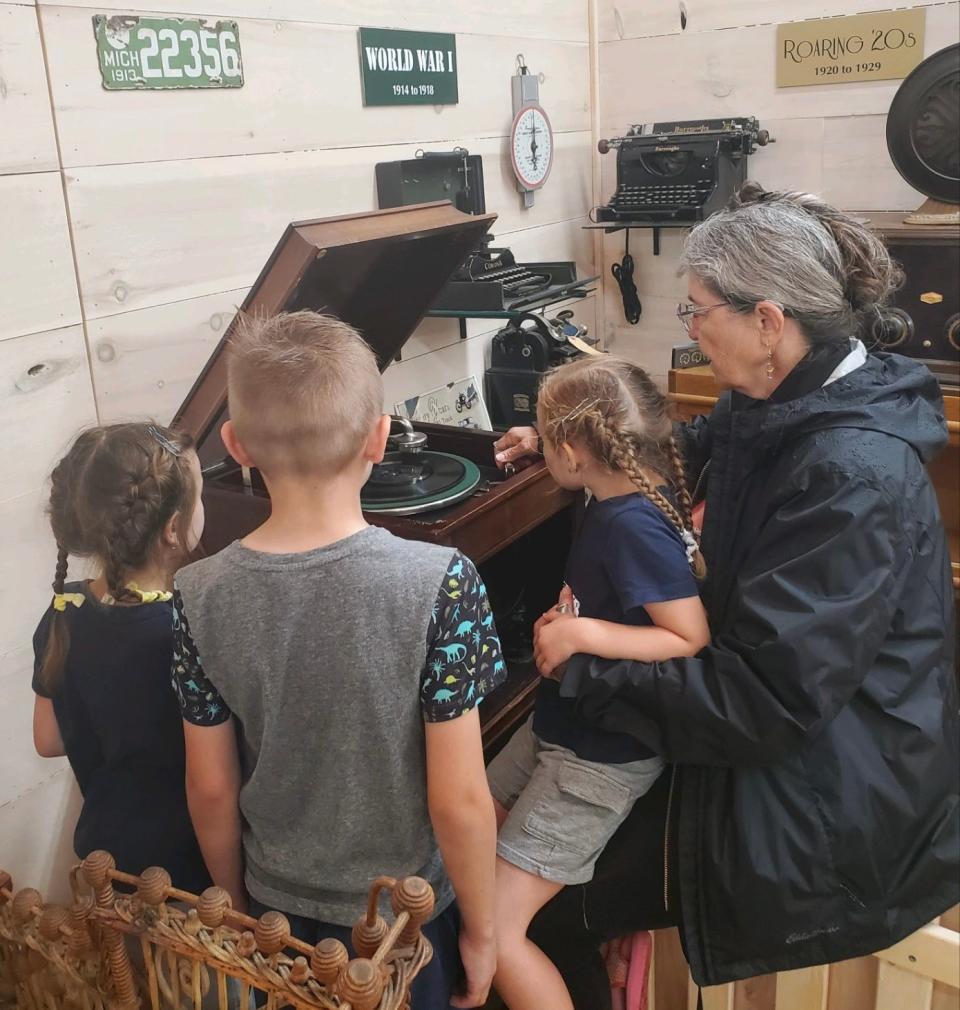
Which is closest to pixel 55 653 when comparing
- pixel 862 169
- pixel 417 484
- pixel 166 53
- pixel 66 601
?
pixel 66 601

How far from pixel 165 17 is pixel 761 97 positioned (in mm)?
1597

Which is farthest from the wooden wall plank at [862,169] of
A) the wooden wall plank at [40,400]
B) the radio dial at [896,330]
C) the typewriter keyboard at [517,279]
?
the wooden wall plank at [40,400]

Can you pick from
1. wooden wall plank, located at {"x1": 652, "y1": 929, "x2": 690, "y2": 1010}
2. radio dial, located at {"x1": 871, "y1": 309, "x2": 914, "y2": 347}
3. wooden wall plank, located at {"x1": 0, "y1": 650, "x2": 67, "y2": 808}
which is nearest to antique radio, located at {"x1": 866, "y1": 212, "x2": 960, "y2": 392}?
radio dial, located at {"x1": 871, "y1": 309, "x2": 914, "y2": 347}

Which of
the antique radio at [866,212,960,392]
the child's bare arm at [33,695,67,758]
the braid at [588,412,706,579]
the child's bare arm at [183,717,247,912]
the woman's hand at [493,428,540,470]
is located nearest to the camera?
the child's bare arm at [183,717,247,912]

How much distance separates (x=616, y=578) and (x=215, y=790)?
1.81ft

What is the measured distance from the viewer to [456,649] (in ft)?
3.42

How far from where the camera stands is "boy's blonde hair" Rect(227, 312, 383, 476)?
3.33 feet

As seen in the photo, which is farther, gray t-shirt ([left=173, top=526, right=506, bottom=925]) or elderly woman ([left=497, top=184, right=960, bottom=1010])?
elderly woman ([left=497, top=184, right=960, bottom=1010])

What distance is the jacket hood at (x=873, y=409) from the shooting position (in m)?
1.28

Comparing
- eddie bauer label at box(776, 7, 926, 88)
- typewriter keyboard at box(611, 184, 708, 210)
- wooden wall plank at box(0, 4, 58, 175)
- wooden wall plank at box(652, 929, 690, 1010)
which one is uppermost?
eddie bauer label at box(776, 7, 926, 88)

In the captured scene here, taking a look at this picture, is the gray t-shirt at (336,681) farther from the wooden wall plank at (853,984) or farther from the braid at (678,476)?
the wooden wall plank at (853,984)

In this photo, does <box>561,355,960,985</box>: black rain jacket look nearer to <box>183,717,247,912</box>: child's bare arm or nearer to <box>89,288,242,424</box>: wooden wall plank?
<box>183,717,247,912</box>: child's bare arm

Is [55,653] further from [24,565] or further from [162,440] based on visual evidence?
[24,565]

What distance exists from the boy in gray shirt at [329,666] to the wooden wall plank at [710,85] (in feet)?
6.25
